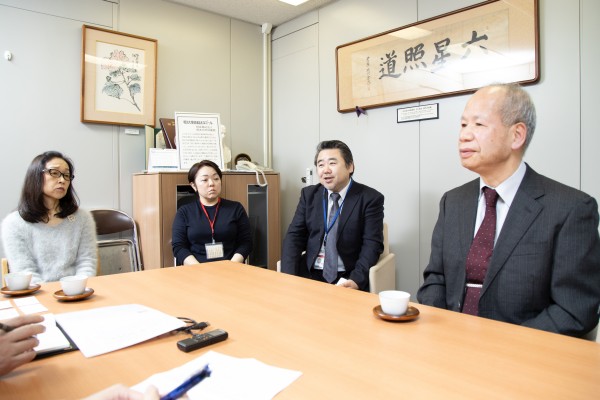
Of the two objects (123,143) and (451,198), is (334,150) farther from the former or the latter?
(123,143)

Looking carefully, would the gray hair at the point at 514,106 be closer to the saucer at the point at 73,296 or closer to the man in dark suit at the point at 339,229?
the man in dark suit at the point at 339,229

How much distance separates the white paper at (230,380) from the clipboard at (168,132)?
299 centimetres

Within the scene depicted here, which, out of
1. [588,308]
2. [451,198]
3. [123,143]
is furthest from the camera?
[123,143]

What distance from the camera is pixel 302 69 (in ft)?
→ 13.9

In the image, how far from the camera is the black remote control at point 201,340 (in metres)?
1.04

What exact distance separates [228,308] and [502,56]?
250cm

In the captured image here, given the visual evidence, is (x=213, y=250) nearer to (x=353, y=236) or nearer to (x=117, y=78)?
(x=353, y=236)

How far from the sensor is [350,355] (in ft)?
3.29

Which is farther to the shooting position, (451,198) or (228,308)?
(451,198)

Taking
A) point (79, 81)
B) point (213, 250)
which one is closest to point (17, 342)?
point (213, 250)

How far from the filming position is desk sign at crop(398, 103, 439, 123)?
316 cm

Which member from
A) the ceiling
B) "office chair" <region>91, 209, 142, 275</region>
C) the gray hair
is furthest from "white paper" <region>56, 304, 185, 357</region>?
the ceiling

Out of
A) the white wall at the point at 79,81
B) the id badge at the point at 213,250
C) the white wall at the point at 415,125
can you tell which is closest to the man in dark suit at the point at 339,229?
the id badge at the point at 213,250

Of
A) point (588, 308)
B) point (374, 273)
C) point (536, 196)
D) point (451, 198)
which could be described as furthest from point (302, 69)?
point (588, 308)
